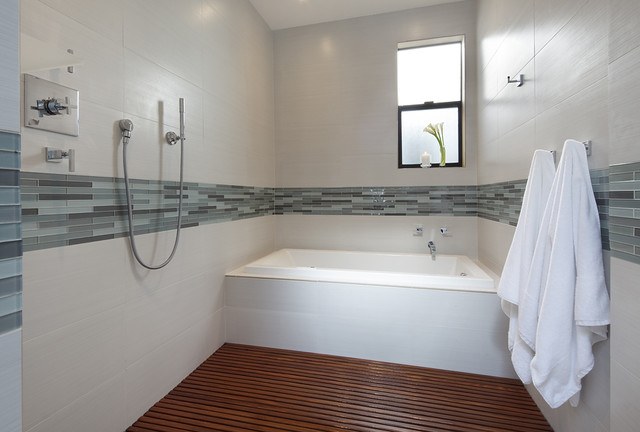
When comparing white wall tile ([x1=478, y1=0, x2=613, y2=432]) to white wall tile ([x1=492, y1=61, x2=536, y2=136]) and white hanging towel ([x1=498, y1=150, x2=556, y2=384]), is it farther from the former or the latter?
white hanging towel ([x1=498, y1=150, x2=556, y2=384])

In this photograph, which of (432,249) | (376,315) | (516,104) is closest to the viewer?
(516,104)

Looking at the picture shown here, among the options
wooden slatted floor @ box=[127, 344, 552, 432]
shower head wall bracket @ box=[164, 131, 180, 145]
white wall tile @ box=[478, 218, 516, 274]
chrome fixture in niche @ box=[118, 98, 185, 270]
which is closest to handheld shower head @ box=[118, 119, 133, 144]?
chrome fixture in niche @ box=[118, 98, 185, 270]

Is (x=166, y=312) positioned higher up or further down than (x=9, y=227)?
further down

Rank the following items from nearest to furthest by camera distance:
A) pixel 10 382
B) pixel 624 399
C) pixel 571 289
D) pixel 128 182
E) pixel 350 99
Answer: pixel 10 382, pixel 624 399, pixel 571 289, pixel 128 182, pixel 350 99

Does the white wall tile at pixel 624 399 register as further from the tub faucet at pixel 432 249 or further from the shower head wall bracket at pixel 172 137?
the shower head wall bracket at pixel 172 137

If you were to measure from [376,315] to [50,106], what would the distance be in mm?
1999

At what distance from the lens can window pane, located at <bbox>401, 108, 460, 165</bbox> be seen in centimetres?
306

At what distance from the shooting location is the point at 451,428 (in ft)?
5.14

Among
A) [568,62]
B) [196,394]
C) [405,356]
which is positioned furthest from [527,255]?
[196,394]

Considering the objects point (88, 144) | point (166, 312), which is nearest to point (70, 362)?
point (166, 312)

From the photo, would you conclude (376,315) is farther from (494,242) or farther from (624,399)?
(624,399)

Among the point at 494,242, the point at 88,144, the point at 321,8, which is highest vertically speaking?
the point at 321,8

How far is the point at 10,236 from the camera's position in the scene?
449 millimetres

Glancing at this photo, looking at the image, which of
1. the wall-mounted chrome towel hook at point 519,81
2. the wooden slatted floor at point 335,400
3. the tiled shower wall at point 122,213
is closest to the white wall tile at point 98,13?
the tiled shower wall at point 122,213
